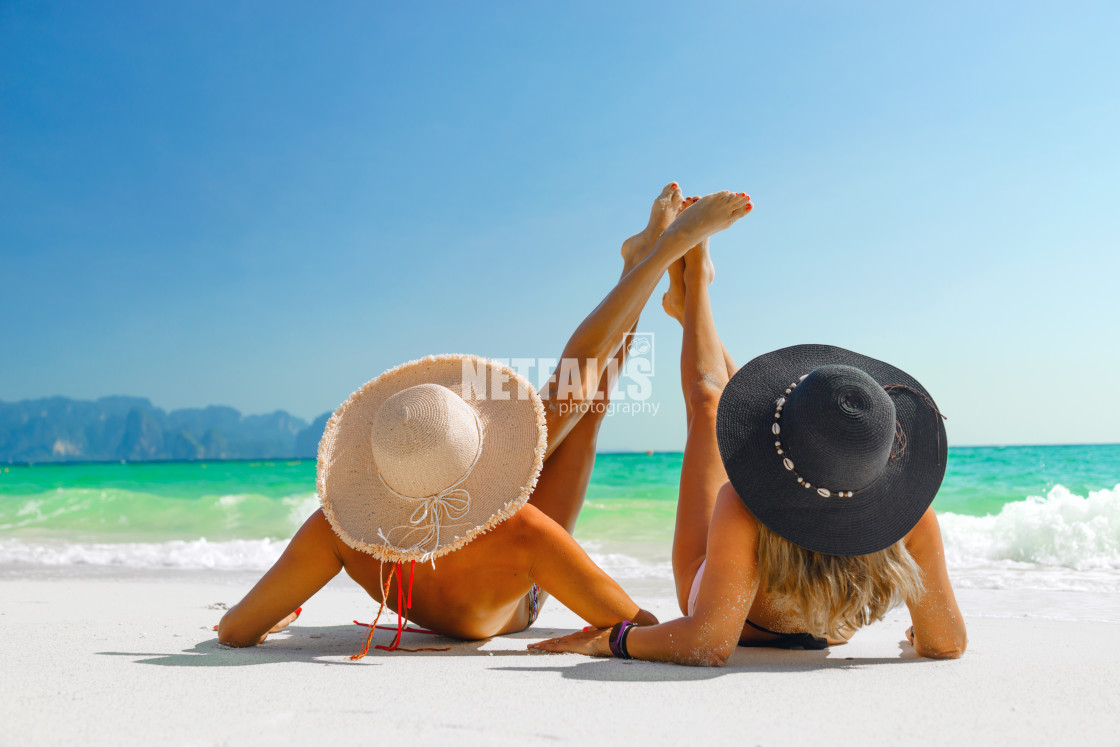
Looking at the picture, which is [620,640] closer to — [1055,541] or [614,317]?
[614,317]

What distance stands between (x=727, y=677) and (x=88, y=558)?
7347mm

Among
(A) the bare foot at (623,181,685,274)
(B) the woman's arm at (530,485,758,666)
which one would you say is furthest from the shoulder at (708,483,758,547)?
(A) the bare foot at (623,181,685,274)

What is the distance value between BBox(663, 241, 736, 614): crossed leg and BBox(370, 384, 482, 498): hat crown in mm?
861

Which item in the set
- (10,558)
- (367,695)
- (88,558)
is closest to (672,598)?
(367,695)

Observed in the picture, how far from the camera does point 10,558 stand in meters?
7.09

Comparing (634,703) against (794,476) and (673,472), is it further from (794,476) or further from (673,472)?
(673,472)

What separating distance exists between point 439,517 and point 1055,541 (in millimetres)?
6630

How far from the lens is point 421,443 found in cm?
226

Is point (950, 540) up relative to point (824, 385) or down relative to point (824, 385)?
down

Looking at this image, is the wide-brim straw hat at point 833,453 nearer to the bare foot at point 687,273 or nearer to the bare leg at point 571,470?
the bare leg at point 571,470

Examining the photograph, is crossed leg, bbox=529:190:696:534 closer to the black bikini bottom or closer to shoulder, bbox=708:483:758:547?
the black bikini bottom

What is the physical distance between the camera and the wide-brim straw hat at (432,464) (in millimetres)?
2275

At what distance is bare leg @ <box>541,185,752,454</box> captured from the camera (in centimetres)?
303

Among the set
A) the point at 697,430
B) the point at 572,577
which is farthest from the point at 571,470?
the point at 572,577
